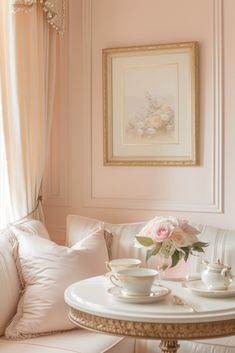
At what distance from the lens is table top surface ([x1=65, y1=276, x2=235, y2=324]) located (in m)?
1.98

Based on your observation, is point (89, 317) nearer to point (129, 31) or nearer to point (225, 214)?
point (225, 214)

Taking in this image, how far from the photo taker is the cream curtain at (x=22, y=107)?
10.4 feet

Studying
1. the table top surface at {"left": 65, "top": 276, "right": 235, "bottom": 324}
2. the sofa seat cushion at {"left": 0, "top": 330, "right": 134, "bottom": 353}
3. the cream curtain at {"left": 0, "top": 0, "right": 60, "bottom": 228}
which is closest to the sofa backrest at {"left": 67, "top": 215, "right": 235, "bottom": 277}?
the cream curtain at {"left": 0, "top": 0, "right": 60, "bottom": 228}

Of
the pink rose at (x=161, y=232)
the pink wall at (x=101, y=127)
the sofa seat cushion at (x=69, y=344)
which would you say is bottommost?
the sofa seat cushion at (x=69, y=344)

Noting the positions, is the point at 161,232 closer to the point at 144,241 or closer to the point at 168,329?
the point at 144,241

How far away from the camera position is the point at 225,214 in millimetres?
3273

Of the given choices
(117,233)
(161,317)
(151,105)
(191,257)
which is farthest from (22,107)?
(161,317)

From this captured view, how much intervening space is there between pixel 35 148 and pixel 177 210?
90 cm

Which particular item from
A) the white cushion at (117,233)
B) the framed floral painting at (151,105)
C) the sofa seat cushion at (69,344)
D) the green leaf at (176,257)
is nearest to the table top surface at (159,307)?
the green leaf at (176,257)

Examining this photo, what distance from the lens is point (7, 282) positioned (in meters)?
2.74

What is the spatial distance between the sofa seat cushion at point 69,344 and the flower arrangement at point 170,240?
507 mm

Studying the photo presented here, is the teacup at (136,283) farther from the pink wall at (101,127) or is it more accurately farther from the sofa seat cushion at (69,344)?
the pink wall at (101,127)

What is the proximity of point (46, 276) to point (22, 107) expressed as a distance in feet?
3.29

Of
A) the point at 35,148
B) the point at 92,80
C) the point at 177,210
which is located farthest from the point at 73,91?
the point at 177,210
